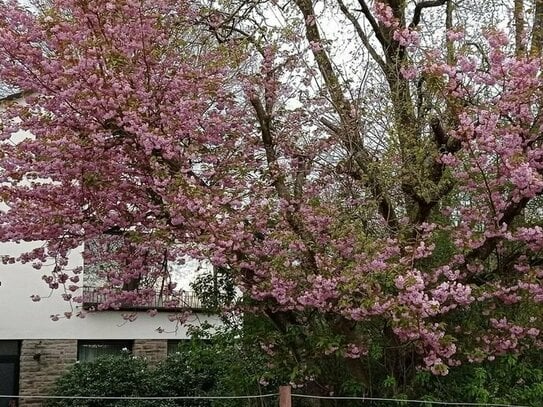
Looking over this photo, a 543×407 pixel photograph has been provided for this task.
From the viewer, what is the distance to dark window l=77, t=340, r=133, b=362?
14.7 m

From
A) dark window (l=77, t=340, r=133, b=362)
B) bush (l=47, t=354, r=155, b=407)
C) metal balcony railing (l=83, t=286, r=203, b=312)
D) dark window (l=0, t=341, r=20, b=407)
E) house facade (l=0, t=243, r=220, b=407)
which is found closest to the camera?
metal balcony railing (l=83, t=286, r=203, b=312)

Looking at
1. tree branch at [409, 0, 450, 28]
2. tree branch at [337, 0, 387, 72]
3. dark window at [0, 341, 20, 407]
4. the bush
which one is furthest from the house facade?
tree branch at [409, 0, 450, 28]

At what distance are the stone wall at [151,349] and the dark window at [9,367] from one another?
7.83ft

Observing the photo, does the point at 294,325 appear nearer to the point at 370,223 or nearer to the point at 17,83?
the point at 370,223

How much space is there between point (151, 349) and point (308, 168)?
29.0 feet

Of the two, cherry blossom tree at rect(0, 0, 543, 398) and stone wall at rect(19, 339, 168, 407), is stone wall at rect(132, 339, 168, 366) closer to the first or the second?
stone wall at rect(19, 339, 168, 407)

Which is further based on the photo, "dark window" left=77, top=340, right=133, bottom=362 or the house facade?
"dark window" left=77, top=340, right=133, bottom=362

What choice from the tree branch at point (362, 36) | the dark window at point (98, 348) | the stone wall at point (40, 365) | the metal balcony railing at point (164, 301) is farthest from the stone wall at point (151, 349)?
the tree branch at point (362, 36)

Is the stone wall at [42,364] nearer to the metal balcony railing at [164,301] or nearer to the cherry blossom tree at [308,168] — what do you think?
the metal balcony railing at [164,301]

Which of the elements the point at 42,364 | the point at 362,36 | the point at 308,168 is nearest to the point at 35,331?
the point at 42,364

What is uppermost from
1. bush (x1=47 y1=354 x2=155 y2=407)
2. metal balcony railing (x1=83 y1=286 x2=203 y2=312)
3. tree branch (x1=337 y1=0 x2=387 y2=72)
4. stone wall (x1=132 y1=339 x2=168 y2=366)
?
tree branch (x1=337 y1=0 x2=387 y2=72)

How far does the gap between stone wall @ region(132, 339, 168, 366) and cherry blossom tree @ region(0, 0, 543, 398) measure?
7734mm

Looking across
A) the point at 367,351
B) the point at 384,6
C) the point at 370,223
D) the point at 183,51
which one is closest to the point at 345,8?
the point at 384,6

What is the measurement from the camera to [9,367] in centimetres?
1371
